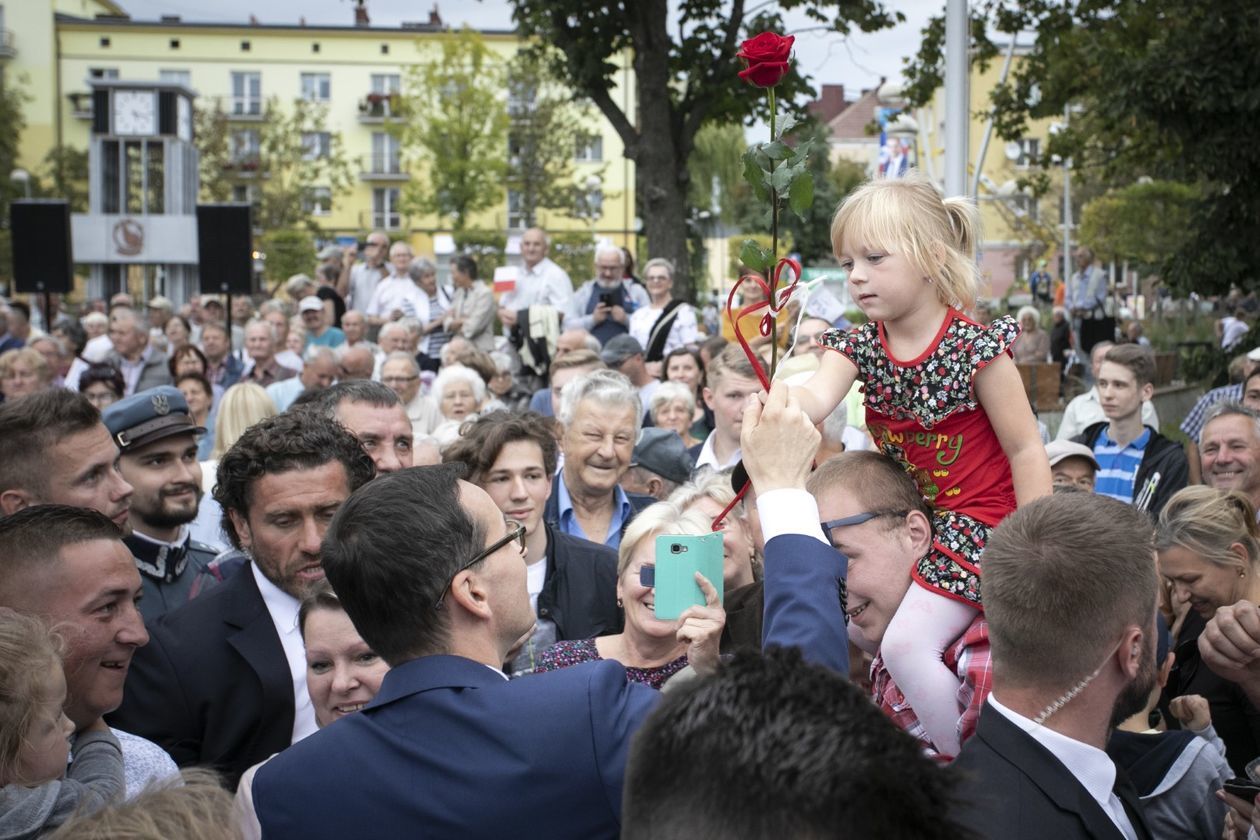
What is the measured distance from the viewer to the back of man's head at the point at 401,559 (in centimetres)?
256

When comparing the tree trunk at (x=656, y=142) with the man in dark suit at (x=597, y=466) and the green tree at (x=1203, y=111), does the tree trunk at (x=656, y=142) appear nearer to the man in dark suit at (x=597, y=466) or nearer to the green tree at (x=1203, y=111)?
the green tree at (x=1203, y=111)

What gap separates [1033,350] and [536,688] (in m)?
18.7

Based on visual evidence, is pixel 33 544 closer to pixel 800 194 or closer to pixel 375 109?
pixel 800 194

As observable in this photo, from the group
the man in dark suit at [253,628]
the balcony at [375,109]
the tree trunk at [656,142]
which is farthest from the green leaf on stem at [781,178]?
the balcony at [375,109]

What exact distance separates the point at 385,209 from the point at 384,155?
124 inches

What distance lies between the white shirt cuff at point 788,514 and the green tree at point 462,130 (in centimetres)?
5038

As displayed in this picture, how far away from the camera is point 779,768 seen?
4.52 ft

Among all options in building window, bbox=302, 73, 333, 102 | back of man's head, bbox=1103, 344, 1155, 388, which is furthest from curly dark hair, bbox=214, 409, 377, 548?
building window, bbox=302, 73, 333, 102

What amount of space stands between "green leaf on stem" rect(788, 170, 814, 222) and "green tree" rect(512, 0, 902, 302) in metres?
15.5

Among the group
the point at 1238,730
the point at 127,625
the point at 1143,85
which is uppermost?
the point at 1143,85

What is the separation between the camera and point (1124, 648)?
2.56m

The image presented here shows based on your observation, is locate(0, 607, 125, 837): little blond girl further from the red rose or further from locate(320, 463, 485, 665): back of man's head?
the red rose

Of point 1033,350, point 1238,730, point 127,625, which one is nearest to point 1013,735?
point 1238,730

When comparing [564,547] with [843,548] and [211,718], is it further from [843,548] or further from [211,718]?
[843,548]
